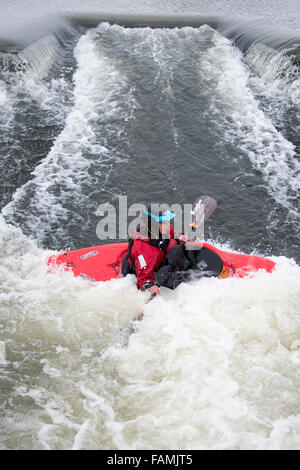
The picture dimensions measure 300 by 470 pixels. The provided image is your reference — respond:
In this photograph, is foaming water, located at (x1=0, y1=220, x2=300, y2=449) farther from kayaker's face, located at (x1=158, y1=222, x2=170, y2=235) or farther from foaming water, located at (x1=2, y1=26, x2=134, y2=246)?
foaming water, located at (x1=2, y1=26, x2=134, y2=246)

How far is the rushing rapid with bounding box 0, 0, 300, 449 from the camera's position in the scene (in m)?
3.73

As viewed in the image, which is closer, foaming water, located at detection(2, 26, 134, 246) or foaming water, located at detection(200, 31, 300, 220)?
foaming water, located at detection(2, 26, 134, 246)

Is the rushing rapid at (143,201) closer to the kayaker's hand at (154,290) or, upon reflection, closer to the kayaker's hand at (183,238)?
the kayaker's hand at (154,290)

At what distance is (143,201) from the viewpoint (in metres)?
7.76

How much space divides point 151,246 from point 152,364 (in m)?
1.26

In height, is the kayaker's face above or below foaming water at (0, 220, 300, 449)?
above

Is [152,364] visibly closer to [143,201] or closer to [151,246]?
[151,246]

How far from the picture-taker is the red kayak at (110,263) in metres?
5.17

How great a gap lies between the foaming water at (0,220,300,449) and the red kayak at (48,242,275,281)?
13cm

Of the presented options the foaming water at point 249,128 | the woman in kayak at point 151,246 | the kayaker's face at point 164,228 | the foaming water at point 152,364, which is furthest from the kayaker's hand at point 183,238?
the foaming water at point 249,128

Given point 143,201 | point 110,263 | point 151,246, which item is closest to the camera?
point 151,246

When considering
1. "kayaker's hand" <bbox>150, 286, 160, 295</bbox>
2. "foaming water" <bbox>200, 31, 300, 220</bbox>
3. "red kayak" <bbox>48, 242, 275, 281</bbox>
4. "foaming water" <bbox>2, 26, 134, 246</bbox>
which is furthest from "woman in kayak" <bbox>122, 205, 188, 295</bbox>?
"foaming water" <bbox>200, 31, 300, 220</bbox>

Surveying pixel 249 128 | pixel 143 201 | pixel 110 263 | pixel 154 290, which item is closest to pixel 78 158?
pixel 143 201
